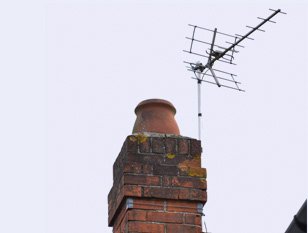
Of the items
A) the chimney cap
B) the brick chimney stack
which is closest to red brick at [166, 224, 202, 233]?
the brick chimney stack

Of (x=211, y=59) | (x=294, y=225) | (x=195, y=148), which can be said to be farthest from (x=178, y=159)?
(x=211, y=59)

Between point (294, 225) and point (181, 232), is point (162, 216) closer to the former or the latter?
point (181, 232)

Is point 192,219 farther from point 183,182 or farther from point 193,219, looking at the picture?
point 183,182

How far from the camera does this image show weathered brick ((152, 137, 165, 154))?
5.00m

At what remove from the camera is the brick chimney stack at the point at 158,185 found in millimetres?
4766

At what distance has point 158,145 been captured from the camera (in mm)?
5020

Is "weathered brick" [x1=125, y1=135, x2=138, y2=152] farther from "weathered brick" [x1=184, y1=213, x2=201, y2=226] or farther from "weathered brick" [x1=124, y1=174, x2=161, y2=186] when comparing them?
"weathered brick" [x1=184, y1=213, x2=201, y2=226]

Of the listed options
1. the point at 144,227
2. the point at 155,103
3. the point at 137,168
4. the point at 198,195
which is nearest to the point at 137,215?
the point at 144,227

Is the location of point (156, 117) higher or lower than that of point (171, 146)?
higher

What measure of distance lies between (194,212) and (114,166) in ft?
2.45

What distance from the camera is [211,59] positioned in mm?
6227

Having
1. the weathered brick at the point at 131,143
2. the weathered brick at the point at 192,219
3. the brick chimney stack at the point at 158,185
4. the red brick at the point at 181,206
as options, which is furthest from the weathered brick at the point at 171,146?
the weathered brick at the point at 192,219

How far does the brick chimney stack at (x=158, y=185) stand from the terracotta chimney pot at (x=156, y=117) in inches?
2.2

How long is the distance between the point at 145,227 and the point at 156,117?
3.17 feet
